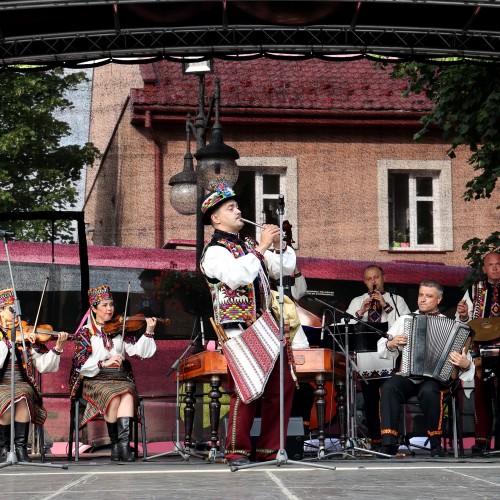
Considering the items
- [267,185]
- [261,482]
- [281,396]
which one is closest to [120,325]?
[281,396]

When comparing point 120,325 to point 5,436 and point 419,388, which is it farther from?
point 419,388

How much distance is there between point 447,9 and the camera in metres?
9.65

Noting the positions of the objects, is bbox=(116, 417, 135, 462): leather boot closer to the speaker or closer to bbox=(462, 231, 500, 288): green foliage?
the speaker

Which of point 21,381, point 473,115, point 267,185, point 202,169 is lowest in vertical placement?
point 21,381

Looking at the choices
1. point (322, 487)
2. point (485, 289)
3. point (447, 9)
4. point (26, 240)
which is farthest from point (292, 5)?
point (26, 240)

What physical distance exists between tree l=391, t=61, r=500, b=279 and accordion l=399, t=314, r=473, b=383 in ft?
9.01

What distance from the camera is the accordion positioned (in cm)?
1026

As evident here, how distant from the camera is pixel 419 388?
1045cm

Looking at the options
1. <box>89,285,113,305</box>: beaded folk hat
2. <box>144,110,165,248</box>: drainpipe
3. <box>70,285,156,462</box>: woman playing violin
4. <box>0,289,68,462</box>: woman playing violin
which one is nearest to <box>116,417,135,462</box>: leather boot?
<box>70,285,156,462</box>: woman playing violin

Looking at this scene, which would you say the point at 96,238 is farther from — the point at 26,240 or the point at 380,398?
the point at 380,398

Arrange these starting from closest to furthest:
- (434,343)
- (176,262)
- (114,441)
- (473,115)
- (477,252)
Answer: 1. (434,343)
2. (114,441)
3. (473,115)
4. (477,252)
5. (176,262)

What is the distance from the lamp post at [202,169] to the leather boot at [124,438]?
8.87ft

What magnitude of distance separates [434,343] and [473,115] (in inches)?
133

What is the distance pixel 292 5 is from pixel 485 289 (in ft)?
10.2
